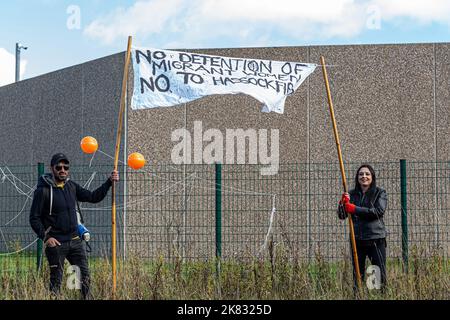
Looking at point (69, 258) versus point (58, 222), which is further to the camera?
point (69, 258)

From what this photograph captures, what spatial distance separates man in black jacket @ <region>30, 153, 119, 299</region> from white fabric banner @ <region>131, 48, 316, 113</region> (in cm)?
134

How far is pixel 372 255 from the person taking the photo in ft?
24.5

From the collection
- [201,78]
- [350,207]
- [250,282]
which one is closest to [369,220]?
[350,207]

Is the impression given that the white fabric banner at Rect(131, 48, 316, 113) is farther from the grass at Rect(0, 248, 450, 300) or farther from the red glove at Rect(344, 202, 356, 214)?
the grass at Rect(0, 248, 450, 300)

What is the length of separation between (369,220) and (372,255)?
0.37m

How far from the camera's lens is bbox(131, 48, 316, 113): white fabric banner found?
A: 8141 millimetres

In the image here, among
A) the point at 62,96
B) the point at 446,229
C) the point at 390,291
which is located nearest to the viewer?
the point at 390,291

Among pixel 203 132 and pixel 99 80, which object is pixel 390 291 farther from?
pixel 99 80

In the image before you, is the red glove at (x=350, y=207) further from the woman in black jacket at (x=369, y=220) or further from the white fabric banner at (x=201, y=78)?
the white fabric banner at (x=201, y=78)

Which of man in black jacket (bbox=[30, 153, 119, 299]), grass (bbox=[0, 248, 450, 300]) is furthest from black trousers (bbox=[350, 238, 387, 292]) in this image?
man in black jacket (bbox=[30, 153, 119, 299])

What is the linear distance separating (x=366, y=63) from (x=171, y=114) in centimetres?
375

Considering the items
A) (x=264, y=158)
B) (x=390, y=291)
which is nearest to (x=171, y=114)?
(x=264, y=158)

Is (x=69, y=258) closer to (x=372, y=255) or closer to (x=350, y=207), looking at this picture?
(x=350, y=207)
